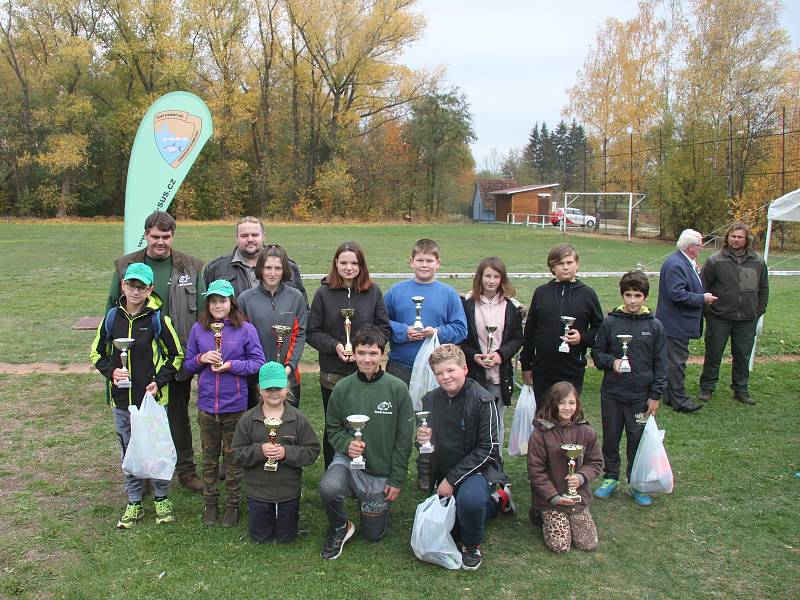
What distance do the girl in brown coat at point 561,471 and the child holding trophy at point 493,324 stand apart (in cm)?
76

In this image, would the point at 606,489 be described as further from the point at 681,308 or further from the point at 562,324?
the point at 681,308

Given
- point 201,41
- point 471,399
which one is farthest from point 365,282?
point 201,41

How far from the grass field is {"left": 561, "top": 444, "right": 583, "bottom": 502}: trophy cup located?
12.8 inches

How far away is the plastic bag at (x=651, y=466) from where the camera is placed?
4.24 m

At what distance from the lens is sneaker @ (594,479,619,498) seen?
4.43 m

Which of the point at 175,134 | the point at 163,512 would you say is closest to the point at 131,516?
the point at 163,512

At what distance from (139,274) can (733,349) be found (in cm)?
596

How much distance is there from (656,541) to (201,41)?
143 ft

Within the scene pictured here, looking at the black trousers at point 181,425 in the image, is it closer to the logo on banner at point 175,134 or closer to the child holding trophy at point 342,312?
the child holding trophy at point 342,312

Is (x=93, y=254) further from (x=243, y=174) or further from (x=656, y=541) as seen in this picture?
(x=243, y=174)

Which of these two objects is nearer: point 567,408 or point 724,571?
point 724,571

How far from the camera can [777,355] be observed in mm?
8727

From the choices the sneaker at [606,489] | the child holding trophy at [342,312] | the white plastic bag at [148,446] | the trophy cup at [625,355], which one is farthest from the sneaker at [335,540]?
the trophy cup at [625,355]

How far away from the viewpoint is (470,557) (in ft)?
11.6
